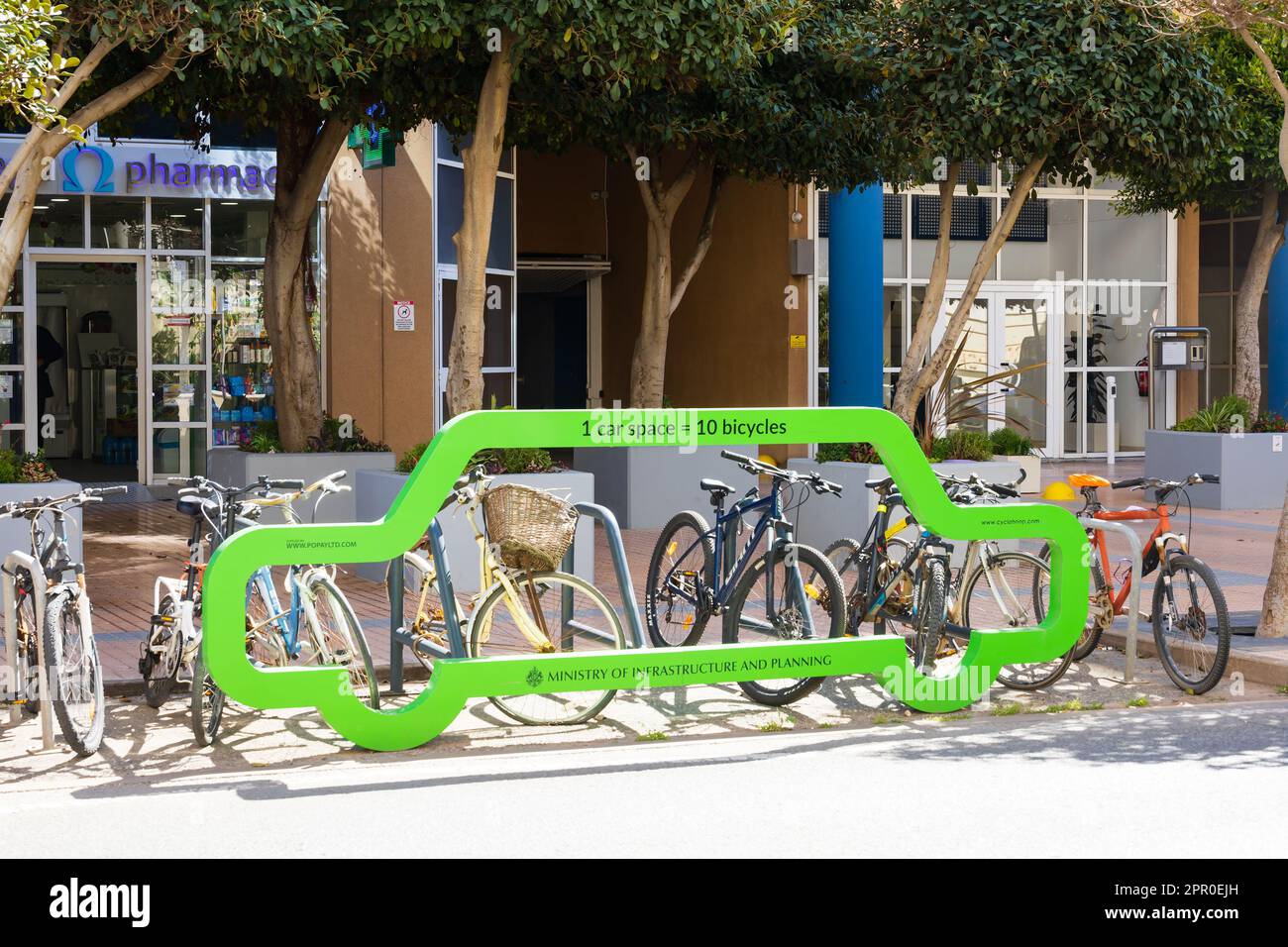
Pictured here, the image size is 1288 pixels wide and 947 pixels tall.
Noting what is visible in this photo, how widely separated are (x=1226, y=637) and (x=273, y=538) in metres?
4.60

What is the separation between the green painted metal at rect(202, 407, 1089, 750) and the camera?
248 inches

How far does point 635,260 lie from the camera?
2488 cm

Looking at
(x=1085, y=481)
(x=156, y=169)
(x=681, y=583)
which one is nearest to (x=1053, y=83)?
(x=1085, y=481)

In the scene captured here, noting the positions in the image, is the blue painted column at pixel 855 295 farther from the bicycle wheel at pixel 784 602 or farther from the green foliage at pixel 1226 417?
the bicycle wheel at pixel 784 602

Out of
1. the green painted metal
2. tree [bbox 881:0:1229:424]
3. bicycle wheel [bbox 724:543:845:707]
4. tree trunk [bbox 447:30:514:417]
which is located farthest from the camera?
tree [bbox 881:0:1229:424]

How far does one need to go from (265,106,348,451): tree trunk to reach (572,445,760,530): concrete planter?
8.49 ft

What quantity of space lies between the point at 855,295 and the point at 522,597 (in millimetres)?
10434

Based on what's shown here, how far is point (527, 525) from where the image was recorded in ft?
23.2

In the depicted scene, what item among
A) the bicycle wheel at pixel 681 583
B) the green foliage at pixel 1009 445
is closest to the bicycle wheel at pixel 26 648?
the bicycle wheel at pixel 681 583

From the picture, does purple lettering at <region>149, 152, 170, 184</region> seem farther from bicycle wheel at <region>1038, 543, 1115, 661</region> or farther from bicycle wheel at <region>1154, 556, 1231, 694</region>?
bicycle wheel at <region>1154, 556, 1231, 694</region>

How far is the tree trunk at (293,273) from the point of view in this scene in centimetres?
1375

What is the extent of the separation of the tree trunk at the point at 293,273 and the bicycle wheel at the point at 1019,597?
762 cm

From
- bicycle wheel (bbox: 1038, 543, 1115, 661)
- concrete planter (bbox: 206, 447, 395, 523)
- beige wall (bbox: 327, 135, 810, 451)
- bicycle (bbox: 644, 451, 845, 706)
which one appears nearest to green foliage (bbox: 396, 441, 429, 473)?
concrete planter (bbox: 206, 447, 395, 523)

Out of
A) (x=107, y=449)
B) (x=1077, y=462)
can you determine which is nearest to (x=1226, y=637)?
(x=107, y=449)
